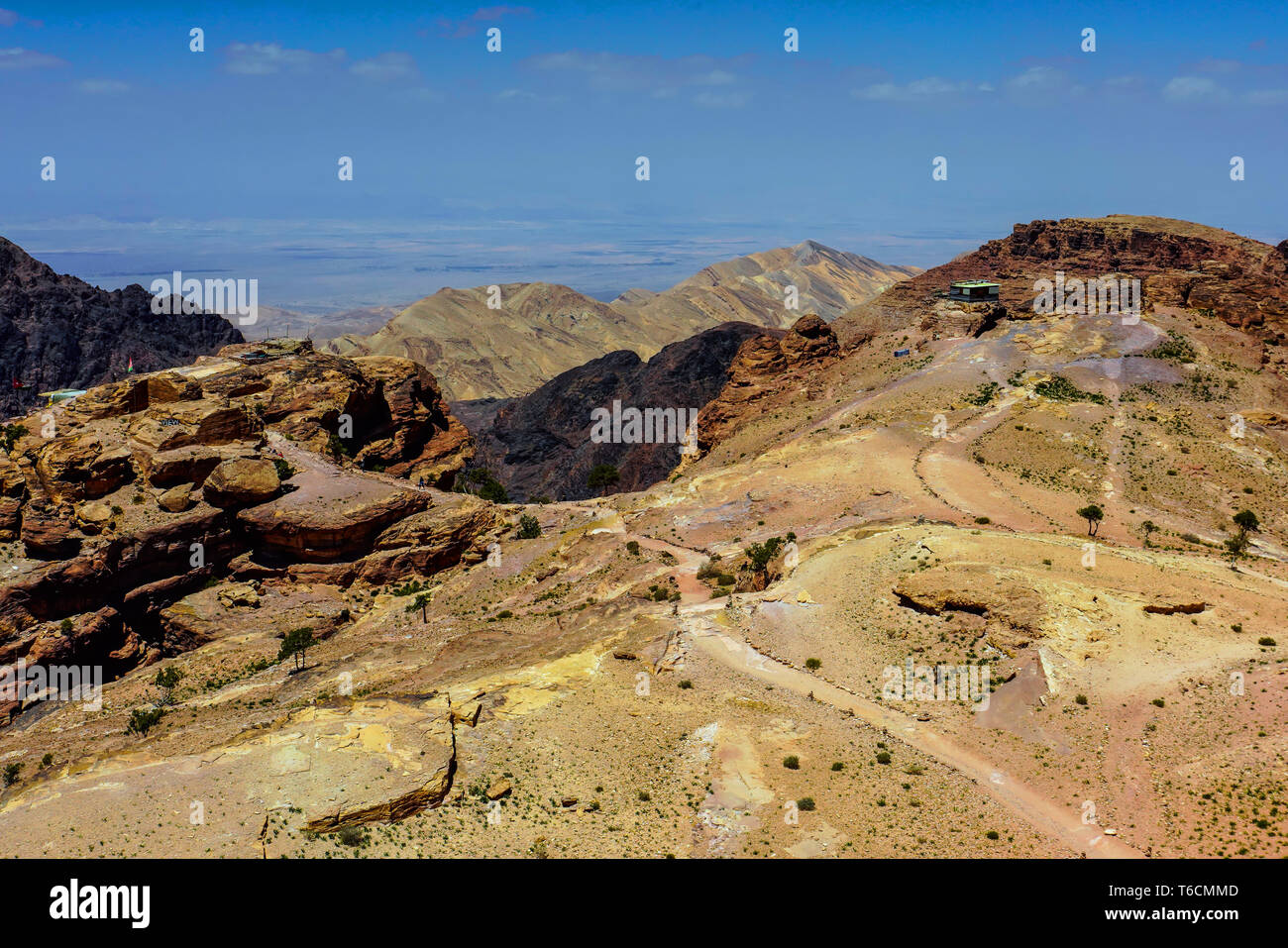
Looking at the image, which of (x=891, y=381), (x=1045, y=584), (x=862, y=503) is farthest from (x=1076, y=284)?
(x=1045, y=584)

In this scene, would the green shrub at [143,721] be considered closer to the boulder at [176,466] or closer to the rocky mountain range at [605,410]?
the boulder at [176,466]

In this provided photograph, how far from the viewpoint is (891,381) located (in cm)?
7406

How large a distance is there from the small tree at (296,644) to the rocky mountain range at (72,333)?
144 metres

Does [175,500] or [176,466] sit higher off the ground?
[176,466]

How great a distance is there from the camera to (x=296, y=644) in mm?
42812

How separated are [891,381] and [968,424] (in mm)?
12772

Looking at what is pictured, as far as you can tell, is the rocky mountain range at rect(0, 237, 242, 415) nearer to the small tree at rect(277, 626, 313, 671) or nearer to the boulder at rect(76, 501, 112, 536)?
the boulder at rect(76, 501, 112, 536)

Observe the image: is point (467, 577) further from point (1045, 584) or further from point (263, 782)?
point (1045, 584)

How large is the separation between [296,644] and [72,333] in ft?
539

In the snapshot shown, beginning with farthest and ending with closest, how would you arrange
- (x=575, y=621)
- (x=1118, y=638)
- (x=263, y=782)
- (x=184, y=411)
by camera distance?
(x=184, y=411), (x=575, y=621), (x=1118, y=638), (x=263, y=782)

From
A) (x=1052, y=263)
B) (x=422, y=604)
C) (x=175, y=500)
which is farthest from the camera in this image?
(x=1052, y=263)

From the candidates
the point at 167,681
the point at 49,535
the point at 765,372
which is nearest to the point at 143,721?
the point at 167,681

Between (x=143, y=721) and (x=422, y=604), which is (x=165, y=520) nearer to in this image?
(x=422, y=604)


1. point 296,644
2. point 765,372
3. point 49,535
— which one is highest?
point 765,372
